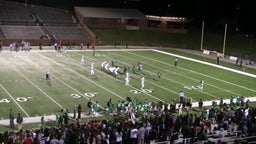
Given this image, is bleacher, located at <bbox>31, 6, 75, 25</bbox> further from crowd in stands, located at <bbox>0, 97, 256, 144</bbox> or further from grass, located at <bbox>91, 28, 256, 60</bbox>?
crowd in stands, located at <bbox>0, 97, 256, 144</bbox>

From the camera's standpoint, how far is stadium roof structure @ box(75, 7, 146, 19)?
6400 centimetres

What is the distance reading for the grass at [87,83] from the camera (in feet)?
85.4

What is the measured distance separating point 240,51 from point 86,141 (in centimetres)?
4186

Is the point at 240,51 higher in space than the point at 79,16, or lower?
lower

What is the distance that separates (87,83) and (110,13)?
3646cm

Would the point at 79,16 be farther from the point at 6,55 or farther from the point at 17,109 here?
the point at 17,109

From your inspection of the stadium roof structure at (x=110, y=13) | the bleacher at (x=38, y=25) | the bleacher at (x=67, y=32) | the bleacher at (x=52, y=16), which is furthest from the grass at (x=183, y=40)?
the bleacher at (x=52, y=16)

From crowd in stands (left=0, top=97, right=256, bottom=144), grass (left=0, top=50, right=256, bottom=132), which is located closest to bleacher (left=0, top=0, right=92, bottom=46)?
grass (left=0, top=50, right=256, bottom=132)

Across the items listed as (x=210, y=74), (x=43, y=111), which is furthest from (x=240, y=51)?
(x=43, y=111)

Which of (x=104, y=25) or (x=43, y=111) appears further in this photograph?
(x=104, y=25)

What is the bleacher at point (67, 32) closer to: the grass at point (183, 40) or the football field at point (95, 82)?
the grass at point (183, 40)

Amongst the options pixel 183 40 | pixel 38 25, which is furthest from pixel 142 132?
pixel 38 25

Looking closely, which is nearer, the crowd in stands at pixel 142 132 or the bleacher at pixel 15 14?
the crowd in stands at pixel 142 132

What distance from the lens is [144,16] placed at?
220 feet
